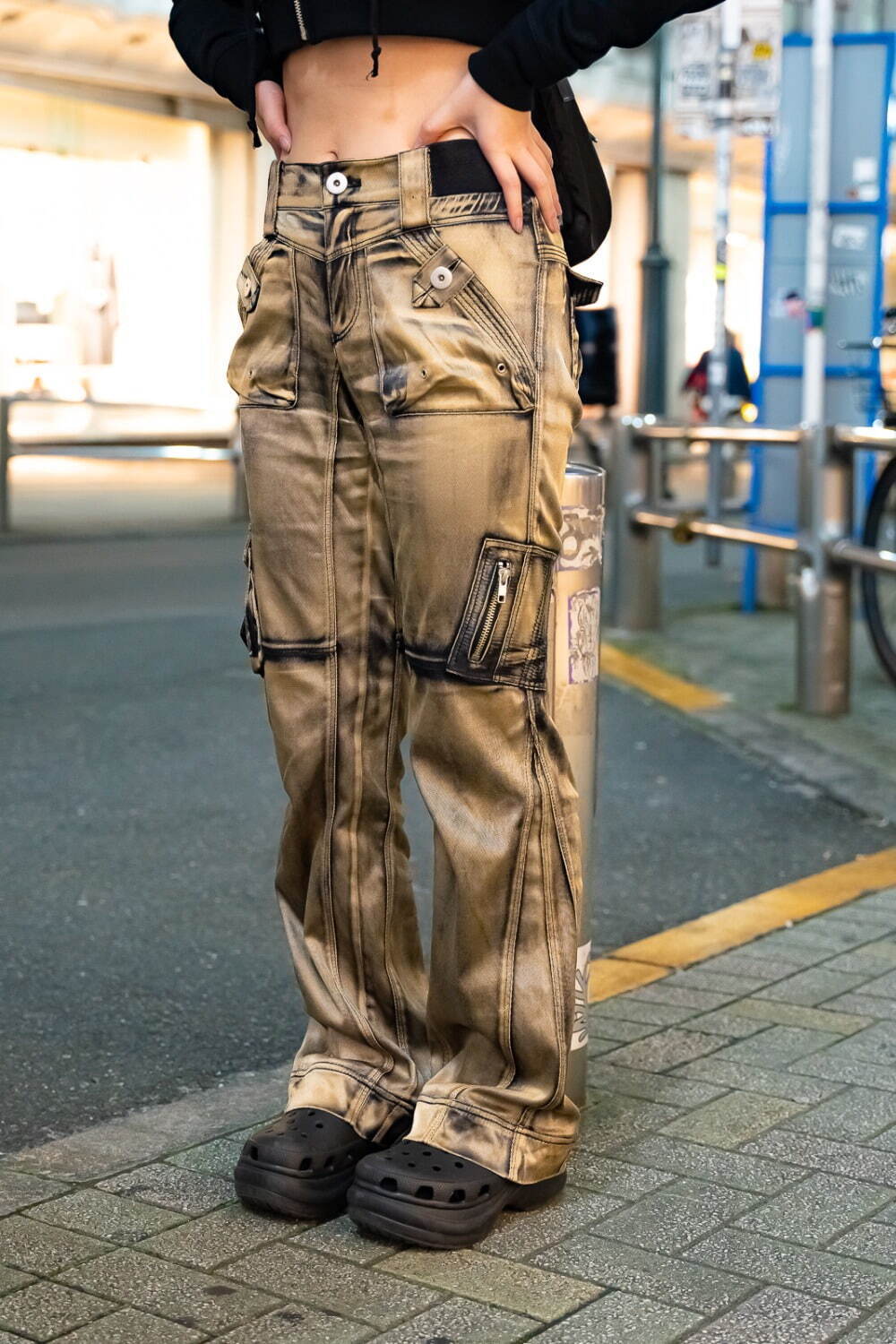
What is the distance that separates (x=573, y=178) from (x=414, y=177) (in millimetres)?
251

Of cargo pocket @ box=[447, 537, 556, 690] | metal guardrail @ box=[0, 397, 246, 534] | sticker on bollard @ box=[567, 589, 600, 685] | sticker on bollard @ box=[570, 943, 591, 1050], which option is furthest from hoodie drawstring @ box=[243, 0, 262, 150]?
metal guardrail @ box=[0, 397, 246, 534]

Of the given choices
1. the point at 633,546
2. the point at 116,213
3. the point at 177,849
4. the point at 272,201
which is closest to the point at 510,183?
the point at 272,201

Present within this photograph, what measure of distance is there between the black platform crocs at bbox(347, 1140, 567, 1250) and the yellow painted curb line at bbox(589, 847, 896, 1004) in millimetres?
1052

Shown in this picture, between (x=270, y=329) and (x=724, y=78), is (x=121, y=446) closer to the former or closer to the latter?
(x=724, y=78)

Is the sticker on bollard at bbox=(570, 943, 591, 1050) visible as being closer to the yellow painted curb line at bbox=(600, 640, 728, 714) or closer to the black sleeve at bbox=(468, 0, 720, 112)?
the black sleeve at bbox=(468, 0, 720, 112)

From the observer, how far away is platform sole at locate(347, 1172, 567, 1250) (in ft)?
8.00

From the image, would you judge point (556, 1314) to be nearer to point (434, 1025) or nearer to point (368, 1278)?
point (368, 1278)

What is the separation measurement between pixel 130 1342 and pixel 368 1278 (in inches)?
12.2

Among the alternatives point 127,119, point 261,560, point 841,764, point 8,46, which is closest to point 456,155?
point 261,560

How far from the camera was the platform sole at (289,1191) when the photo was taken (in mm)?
2521

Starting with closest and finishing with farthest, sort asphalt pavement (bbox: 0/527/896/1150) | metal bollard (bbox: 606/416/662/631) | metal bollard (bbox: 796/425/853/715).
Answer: asphalt pavement (bbox: 0/527/896/1150) → metal bollard (bbox: 796/425/853/715) → metal bollard (bbox: 606/416/662/631)

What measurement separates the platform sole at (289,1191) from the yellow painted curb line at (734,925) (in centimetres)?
106

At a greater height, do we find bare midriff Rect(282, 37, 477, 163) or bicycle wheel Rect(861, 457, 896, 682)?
bare midriff Rect(282, 37, 477, 163)

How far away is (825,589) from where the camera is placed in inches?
262
